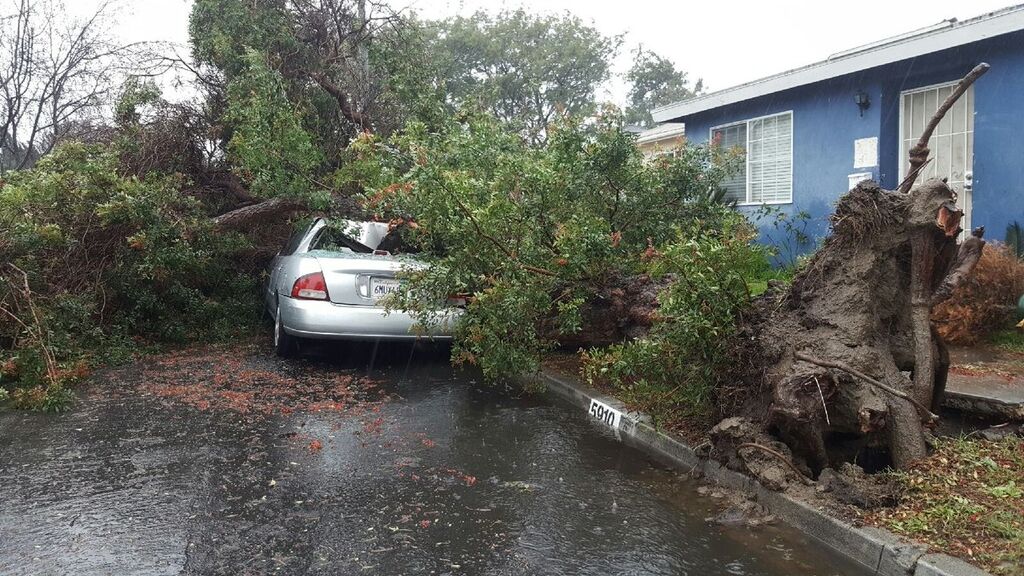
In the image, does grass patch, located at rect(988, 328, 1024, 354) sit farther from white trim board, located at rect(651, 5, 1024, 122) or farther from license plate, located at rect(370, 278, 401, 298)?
license plate, located at rect(370, 278, 401, 298)

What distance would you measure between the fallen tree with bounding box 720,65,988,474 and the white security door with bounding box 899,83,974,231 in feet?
19.5

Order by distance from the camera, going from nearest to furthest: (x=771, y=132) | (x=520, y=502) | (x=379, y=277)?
(x=520, y=502) → (x=379, y=277) → (x=771, y=132)

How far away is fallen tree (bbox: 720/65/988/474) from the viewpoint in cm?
454

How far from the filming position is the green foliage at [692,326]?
512 cm

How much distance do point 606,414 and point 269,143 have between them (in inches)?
224

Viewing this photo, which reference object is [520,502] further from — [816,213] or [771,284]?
[816,213]

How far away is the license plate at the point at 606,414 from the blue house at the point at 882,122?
6.18 m

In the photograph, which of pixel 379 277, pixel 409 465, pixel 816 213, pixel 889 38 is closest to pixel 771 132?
pixel 816 213

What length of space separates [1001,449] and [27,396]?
280 inches

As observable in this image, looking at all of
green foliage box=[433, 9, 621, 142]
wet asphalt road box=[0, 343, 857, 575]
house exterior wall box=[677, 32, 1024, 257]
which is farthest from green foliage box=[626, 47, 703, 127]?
wet asphalt road box=[0, 343, 857, 575]

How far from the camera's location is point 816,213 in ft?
41.1

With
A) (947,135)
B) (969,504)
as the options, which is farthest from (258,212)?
(947,135)

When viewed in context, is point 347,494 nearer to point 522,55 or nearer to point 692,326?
point 692,326

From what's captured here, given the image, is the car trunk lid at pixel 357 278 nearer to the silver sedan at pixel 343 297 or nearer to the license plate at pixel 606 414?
the silver sedan at pixel 343 297
